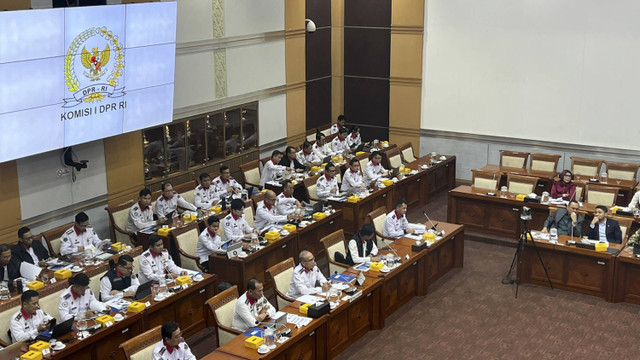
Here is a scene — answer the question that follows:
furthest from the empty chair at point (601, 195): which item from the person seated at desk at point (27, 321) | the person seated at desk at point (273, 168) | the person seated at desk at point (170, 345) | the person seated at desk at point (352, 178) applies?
the person seated at desk at point (27, 321)

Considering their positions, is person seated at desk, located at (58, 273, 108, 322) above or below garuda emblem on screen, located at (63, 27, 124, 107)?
below

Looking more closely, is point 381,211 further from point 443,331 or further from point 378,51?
point 378,51

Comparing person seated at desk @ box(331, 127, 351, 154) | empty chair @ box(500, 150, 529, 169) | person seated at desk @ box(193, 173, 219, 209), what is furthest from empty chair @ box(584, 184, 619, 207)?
person seated at desk @ box(193, 173, 219, 209)

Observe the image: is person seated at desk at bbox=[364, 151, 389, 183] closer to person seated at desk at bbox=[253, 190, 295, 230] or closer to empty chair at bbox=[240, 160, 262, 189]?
empty chair at bbox=[240, 160, 262, 189]

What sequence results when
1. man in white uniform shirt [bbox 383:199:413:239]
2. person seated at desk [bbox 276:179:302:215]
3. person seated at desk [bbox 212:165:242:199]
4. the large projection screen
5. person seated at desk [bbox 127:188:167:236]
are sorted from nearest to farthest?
man in white uniform shirt [bbox 383:199:413:239]
person seated at desk [bbox 127:188:167:236]
person seated at desk [bbox 276:179:302:215]
person seated at desk [bbox 212:165:242:199]
the large projection screen

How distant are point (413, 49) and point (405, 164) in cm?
308

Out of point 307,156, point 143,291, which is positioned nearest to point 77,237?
point 143,291

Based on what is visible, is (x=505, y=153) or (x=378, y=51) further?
(x=378, y=51)

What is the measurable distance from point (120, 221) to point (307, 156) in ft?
16.0

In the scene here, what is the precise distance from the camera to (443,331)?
34.1ft

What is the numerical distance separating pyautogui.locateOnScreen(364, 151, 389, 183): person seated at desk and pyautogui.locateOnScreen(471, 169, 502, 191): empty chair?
1.74 meters

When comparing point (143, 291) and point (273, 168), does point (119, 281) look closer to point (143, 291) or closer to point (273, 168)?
point (143, 291)

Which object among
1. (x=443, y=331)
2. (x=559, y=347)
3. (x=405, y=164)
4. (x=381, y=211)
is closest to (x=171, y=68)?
(x=381, y=211)

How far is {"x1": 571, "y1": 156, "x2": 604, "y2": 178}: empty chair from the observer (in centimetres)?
1553
